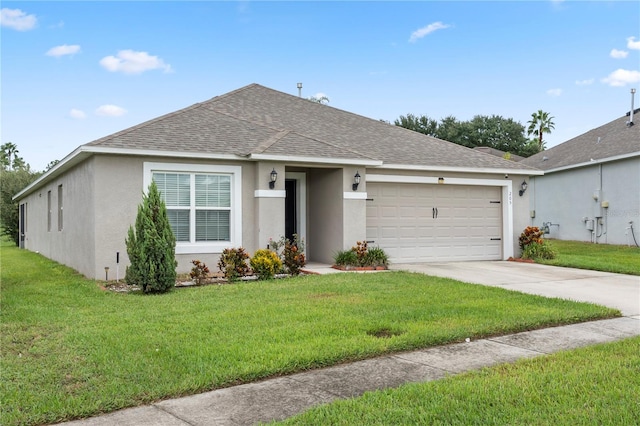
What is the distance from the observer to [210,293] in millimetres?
9055

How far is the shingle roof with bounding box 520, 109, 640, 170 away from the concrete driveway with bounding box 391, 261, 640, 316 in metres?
8.81

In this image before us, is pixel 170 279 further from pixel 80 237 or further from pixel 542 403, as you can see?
pixel 542 403

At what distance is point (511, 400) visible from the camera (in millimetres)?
3938

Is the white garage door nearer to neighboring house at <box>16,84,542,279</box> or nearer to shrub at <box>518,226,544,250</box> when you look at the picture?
neighboring house at <box>16,84,542,279</box>

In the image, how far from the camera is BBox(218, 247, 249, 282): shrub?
10.6 m

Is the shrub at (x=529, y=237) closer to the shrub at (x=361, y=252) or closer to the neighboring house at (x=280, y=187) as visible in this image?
the neighboring house at (x=280, y=187)

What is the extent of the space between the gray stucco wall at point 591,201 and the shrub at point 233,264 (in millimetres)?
15181

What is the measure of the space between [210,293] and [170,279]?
0.78 meters

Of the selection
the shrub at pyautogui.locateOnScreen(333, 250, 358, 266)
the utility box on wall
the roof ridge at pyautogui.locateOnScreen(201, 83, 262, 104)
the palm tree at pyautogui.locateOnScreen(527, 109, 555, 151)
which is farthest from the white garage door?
the palm tree at pyautogui.locateOnScreen(527, 109, 555, 151)

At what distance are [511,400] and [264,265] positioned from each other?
23.7ft

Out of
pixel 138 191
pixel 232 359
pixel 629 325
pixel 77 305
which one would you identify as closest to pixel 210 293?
pixel 77 305

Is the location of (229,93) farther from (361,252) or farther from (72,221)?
(361,252)

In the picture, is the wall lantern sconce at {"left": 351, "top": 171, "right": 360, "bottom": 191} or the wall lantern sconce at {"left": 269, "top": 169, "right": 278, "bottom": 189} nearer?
the wall lantern sconce at {"left": 269, "top": 169, "right": 278, "bottom": 189}

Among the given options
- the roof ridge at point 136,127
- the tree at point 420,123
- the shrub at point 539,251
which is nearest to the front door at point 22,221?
the roof ridge at point 136,127
